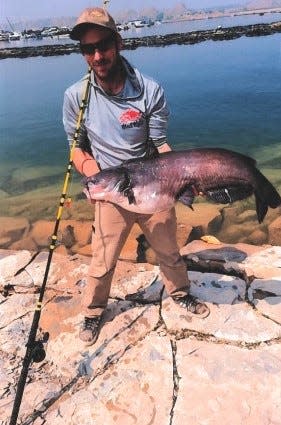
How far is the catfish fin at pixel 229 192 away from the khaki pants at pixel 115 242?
0.67 m

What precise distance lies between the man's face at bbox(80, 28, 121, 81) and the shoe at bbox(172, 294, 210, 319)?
2517 millimetres

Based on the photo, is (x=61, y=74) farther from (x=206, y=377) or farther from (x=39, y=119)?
(x=206, y=377)

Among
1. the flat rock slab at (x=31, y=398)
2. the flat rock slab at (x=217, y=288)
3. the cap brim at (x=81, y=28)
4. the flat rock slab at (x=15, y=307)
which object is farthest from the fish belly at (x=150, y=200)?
the flat rock slab at (x=15, y=307)

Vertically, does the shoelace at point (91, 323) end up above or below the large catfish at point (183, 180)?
below

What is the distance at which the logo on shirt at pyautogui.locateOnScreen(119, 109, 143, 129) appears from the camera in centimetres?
385

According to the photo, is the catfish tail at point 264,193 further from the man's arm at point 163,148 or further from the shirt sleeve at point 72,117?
the shirt sleeve at point 72,117

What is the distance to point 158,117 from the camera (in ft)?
12.9

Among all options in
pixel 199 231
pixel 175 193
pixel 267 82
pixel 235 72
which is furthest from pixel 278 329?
pixel 235 72

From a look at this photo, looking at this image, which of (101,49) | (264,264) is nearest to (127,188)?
(101,49)

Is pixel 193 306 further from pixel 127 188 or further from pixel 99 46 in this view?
pixel 99 46

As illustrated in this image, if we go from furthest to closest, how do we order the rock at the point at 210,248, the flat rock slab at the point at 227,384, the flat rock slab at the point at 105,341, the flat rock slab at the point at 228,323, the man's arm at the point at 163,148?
the rock at the point at 210,248 < the flat rock slab at the point at 228,323 < the flat rock slab at the point at 105,341 < the man's arm at the point at 163,148 < the flat rock slab at the point at 227,384

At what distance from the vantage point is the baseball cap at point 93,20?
3.54m

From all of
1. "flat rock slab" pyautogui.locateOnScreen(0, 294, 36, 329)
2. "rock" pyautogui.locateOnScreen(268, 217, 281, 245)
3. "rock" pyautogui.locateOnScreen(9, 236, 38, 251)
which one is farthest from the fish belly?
"rock" pyautogui.locateOnScreen(9, 236, 38, 251)

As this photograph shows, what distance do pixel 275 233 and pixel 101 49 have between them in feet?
17.9
